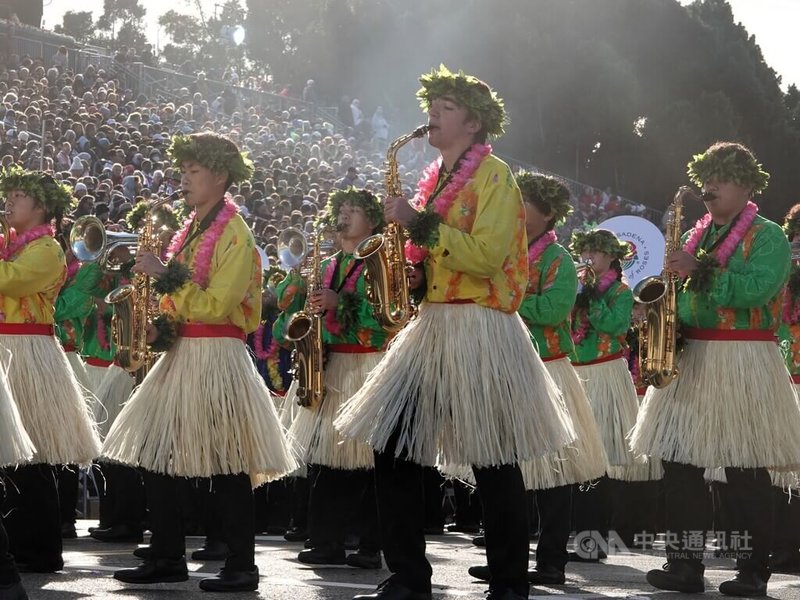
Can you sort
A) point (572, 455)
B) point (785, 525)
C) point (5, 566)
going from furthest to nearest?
point (785, 525)
point (572, 455)
point (5, 566)

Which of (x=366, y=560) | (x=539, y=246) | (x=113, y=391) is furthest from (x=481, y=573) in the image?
(x=113, y=391)

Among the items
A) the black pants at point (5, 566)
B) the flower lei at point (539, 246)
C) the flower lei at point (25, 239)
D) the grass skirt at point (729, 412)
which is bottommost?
the black pants at point (5, 566)

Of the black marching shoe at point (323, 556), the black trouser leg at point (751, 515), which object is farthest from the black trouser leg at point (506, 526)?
the black marching shoe at point (323, 556)

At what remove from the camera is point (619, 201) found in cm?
3812

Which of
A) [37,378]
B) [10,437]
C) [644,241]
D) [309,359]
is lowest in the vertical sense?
[10,437]

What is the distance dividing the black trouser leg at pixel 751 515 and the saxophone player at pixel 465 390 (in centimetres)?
166

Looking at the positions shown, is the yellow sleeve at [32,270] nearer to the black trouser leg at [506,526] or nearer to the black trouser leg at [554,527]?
the black trouser leg at [506,526]

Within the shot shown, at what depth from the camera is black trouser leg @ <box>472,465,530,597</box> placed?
6.27 metres

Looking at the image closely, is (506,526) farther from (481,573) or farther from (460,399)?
(481,573)

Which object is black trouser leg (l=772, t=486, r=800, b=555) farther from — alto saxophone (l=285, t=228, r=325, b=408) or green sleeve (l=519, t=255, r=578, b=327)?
alto saxophone (l=285, t=228, r=325, b=408)

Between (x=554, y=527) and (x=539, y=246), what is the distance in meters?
1.67

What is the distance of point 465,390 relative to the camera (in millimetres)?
6297

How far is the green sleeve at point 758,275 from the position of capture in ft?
24.8

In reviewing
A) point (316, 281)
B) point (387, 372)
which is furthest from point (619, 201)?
point (387, 372)
